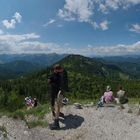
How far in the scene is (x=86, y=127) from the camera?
18234mm

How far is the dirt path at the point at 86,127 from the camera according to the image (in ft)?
55.6

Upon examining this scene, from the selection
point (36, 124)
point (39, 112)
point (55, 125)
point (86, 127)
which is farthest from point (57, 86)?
point (39, 112)

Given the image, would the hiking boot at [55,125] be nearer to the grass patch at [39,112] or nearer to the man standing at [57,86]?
the man standing at [57,86]

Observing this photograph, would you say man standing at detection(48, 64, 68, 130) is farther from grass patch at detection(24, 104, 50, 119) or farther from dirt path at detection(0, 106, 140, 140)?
grass patch at detection(24, 104, 50, 119)

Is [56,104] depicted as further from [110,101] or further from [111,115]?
[110,101]

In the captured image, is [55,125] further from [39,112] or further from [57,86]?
[39,112]

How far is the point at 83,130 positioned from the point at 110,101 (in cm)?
957

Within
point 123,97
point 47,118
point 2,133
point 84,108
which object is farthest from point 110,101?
point 2,133

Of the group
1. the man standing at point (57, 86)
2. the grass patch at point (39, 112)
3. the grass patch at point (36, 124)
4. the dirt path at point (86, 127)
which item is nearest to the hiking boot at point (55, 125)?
the man standing at point (57, 86)

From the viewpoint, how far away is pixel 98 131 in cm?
1766

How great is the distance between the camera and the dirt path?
55.6ft

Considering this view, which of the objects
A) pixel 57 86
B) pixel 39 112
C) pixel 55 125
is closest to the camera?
pixel 55 125

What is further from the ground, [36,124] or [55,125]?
[55,125]

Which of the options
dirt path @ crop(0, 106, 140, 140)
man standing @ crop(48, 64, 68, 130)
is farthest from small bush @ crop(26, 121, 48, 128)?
man standing @ crop(48, 64, 68, 130)
